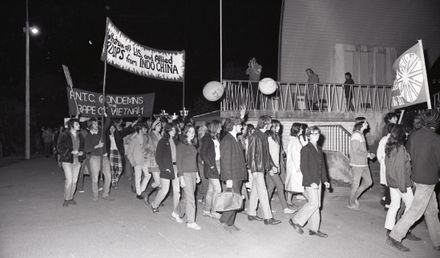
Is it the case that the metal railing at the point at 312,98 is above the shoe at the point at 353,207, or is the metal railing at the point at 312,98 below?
above

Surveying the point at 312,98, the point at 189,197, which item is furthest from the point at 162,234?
the point at 312,98

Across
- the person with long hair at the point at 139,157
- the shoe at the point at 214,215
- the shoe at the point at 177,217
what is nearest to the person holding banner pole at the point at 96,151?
the person with long hair at the point at 139,157

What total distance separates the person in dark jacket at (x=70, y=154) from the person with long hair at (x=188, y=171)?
9.18 feet

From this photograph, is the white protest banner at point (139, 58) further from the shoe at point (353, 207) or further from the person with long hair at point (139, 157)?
the shoe at point (353, 207)

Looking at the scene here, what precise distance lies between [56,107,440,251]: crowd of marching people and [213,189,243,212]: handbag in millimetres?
120

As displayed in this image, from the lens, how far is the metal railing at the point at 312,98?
45.3 feet

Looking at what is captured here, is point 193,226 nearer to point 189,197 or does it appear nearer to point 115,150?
point 189,197

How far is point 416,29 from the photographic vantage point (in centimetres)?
1647

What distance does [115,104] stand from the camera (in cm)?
1143

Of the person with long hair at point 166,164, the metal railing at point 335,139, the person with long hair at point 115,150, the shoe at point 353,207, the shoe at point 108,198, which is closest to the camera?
the person with long hair at point 166,164

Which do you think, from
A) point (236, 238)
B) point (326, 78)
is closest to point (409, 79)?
point (236, 238)

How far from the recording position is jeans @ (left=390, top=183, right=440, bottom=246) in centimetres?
536

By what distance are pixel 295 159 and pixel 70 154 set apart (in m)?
4.65

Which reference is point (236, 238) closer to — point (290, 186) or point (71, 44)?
point (290, 186)
